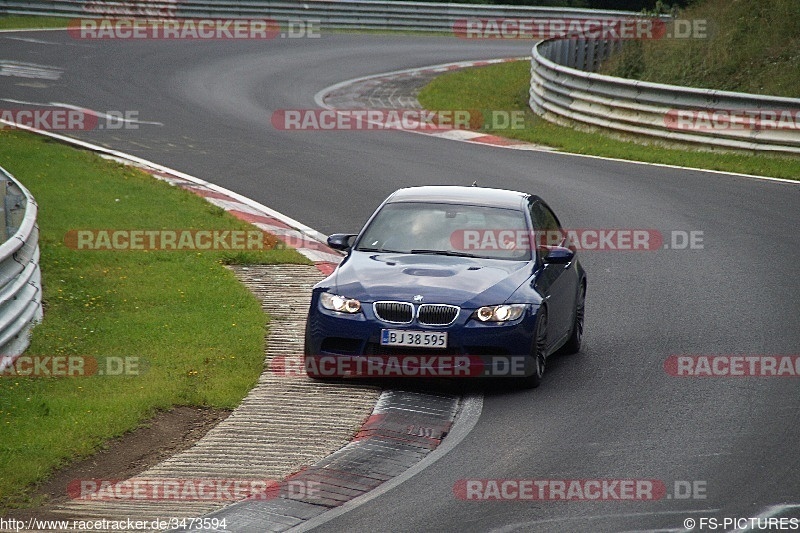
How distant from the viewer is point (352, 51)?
36125mm

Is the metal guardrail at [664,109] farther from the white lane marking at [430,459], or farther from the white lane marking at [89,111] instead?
the white lane marking at [430,459]

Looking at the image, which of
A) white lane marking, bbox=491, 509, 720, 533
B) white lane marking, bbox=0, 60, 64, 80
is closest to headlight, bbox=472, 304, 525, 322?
white lane marking, bbox=491, 509, 720, 533

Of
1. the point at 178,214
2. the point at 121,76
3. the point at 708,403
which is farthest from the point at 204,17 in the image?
the point at 708,403

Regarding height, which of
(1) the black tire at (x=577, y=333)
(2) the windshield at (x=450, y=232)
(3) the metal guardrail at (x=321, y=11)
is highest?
(2) the windshield at (x=450, y=232)

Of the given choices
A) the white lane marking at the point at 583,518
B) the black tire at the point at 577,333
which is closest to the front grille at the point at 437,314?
the black tire at the point at 577,333

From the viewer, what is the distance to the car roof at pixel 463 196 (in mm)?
11352

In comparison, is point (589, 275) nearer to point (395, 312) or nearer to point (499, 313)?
point (499, 313)

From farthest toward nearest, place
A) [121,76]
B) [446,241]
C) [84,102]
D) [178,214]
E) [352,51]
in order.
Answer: [352,51]
[121,76]
[84,102]
[178,214]
[446,241]

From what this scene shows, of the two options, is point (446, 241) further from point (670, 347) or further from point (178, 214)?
point (178, 214)

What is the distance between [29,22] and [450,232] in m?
29.7

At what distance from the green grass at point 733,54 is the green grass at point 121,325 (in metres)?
13.0

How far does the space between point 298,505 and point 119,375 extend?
3115mm

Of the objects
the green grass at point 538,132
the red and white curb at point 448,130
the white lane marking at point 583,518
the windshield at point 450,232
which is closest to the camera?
the white lane marking at point 583,518

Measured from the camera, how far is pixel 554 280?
36.0 feet
